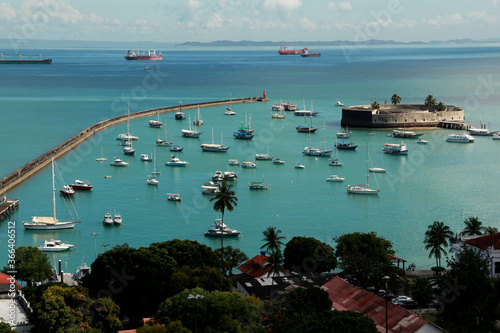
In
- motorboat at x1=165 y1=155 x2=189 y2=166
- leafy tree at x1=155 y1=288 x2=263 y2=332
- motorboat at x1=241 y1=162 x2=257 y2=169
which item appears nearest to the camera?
leafy tree at x1=155 y1=288 x2=263 y2=332

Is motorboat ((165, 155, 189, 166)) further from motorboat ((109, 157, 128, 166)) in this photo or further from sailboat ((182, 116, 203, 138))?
sailboat ((182, 116, 203, 138))

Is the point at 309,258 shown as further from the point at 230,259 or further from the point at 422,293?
the point at 422,293

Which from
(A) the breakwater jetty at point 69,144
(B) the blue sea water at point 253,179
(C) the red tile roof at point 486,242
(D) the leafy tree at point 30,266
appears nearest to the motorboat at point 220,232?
(B) the blue sea water at point 253,179

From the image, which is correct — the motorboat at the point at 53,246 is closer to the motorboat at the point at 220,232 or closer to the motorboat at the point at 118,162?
the motorboat at the point at 220,232

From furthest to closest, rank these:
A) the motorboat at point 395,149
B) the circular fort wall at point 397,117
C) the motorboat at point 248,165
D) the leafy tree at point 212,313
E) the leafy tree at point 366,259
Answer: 1. the circular fort wall at point 397,117
2. the motorboat at point 395,149
3. the motorboat at point 248,165
4. the leafy tree at point 366,259
5. the leafy tree at point 212,313

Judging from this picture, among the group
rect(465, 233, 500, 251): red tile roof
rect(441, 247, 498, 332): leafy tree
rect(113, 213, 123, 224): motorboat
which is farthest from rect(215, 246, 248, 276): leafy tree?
rect(113, 213, 123, 224): motorboat

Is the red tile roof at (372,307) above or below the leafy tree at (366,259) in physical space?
below

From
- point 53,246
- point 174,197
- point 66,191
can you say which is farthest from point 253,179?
point 53,246
